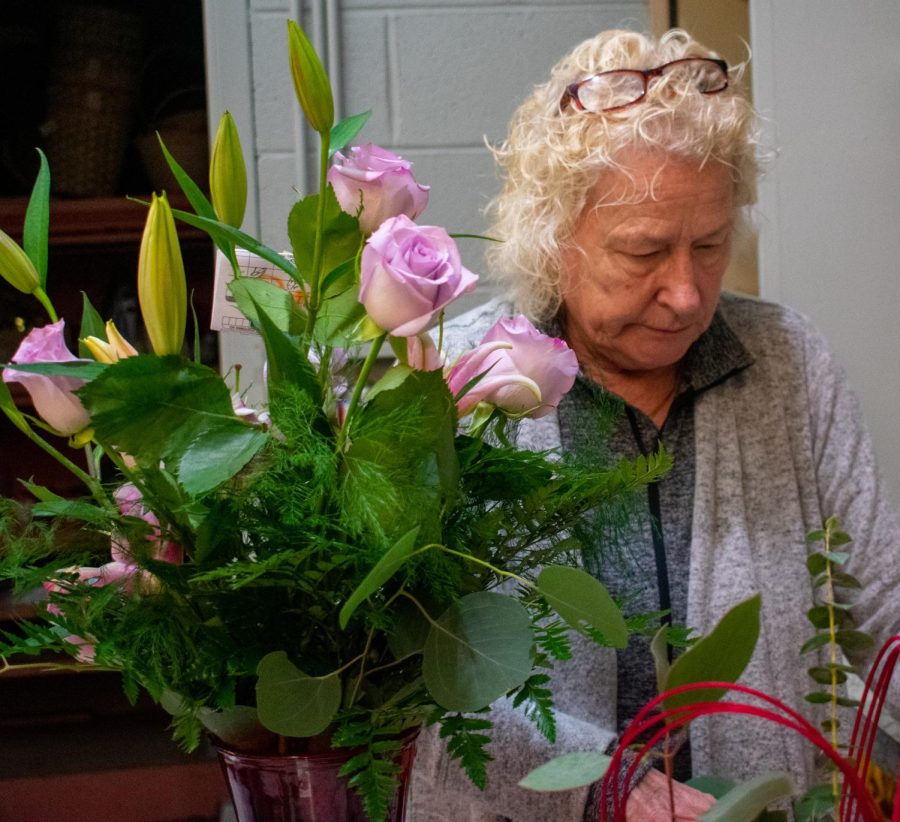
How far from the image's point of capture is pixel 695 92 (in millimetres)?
1286

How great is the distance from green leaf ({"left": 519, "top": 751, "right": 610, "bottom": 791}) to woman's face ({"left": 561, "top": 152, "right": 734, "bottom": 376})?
0.91 metres

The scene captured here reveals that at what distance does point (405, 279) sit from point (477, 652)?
0.17 metres

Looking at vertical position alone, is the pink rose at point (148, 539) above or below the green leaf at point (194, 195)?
below

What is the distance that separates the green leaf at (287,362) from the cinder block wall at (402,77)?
4.33 feet

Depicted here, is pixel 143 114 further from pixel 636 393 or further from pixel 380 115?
pixel 636 393

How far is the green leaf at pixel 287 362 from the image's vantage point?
0.47m

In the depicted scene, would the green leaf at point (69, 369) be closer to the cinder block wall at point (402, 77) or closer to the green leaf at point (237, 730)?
the green leaf at point (237, 730)

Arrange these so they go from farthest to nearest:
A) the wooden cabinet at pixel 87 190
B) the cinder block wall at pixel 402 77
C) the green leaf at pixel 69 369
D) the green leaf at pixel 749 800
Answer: the wooden cabinet at pixel 87 190, the cinder block wall at pixel 402 77, the green leaf at pixel 69 369, the green leaf at pixel 749 800

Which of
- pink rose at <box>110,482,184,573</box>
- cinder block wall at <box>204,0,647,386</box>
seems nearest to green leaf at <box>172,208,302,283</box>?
pink rose at <box>110,482,184,573</box>

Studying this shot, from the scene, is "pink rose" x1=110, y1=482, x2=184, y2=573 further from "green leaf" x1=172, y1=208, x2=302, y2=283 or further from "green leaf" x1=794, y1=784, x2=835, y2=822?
"green leaf" x1=794, y1=784, x2=835, y2=822

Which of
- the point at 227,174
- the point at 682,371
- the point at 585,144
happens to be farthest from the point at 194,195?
the point at 682,371

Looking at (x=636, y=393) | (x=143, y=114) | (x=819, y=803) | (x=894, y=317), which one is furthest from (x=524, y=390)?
(x=143, y=114)

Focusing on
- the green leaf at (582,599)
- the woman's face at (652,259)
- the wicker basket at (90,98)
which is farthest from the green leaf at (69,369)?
the wicker basket at (90,98)

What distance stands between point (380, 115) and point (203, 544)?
1.43 m
